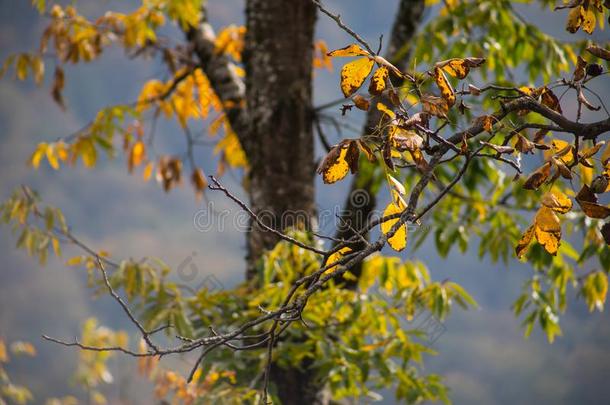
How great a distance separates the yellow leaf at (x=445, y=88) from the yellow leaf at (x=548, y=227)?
0.89ft

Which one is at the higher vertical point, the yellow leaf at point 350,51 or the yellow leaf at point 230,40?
the yellow leaf at point 230,40

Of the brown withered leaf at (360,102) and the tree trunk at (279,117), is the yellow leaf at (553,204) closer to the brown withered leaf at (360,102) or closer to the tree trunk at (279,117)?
the brown withered leaf at (360,102)

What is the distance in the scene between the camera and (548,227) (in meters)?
1.51

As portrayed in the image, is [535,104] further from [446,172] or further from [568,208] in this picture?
[446,172]

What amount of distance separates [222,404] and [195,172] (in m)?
2.12

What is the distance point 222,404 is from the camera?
2.89 meters

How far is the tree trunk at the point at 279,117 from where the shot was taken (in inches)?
142

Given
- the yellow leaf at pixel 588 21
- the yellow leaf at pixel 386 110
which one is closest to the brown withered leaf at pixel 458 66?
the yellow leaf at pixel 386 110

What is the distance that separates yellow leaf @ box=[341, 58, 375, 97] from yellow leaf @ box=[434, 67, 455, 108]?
→ 13 cm

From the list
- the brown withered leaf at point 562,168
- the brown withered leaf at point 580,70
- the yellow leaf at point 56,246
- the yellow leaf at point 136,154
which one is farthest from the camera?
the yellow leaf at point 136,154

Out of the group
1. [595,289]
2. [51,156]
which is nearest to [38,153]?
[51,156]

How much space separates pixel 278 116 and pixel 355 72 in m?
2.17

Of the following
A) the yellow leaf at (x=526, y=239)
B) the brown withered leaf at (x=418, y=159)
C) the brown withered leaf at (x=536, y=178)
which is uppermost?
the brown withered leaf at (x=418, y=159)

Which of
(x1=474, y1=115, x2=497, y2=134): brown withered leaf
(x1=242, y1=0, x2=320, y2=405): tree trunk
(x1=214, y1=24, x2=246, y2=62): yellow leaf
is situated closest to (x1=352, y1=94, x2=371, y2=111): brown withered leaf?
(x1=474, y1=115, x2=497, y2=134): brown withered leaf
